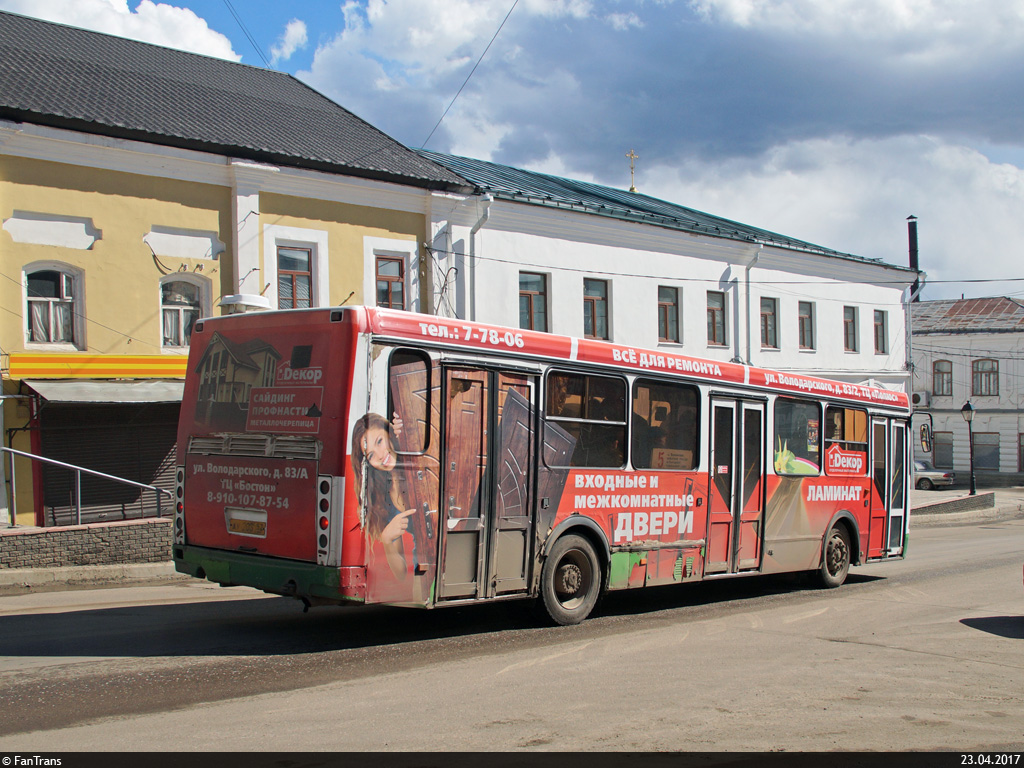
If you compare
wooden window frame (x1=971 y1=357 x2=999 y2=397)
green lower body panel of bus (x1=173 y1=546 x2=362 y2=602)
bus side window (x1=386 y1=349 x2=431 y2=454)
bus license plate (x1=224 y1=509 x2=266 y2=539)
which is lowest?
green lower body panel of bus (x1=173 y1=546 x2=362 y2=602)

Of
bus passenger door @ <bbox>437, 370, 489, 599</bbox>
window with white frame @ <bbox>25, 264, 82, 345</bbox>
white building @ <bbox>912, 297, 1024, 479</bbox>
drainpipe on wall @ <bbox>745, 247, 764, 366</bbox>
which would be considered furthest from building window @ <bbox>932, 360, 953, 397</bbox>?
bus passenger door @ <bbox>437, 370, 489, 599</bbox>

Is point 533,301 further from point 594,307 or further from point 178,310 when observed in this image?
point 178,310

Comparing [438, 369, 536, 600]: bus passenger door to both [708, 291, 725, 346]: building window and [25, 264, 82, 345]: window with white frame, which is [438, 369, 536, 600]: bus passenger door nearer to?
[25, 264, 82, 345]: window with white frame

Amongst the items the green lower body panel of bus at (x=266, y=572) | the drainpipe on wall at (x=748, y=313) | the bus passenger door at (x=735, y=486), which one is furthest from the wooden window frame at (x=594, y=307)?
the green lower body panel of bus at (x=266, y=572)

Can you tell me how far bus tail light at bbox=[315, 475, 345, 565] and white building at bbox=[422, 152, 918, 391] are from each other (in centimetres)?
1404

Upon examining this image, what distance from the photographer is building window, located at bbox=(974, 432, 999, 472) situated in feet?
165

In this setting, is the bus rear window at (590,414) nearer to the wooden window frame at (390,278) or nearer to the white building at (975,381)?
the wooden window frame at (390,278)

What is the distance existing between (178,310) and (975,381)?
4623 centimetres

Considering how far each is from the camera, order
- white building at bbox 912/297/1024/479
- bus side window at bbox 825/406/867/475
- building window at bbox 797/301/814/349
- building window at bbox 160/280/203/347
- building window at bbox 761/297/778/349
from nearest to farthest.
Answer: bus side window at bbox 825/406/867/475 < building window at bbox 160/280/203/347 < building window at bbox 761/297/778/349 < building window at bbox 797/301/814/349 < white building at bbox 912/297/1024/479

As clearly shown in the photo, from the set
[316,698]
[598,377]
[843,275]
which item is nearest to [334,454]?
[316,698]

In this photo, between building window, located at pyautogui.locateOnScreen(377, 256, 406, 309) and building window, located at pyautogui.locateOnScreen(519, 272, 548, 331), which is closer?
building window, located at pyautogui.locateOnScreen(377, 256, 406, 309)

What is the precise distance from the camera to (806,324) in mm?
30938

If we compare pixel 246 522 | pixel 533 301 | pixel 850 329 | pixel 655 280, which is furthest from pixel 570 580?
pixel 850 329

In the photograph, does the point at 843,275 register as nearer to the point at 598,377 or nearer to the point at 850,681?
the point at 598,377
